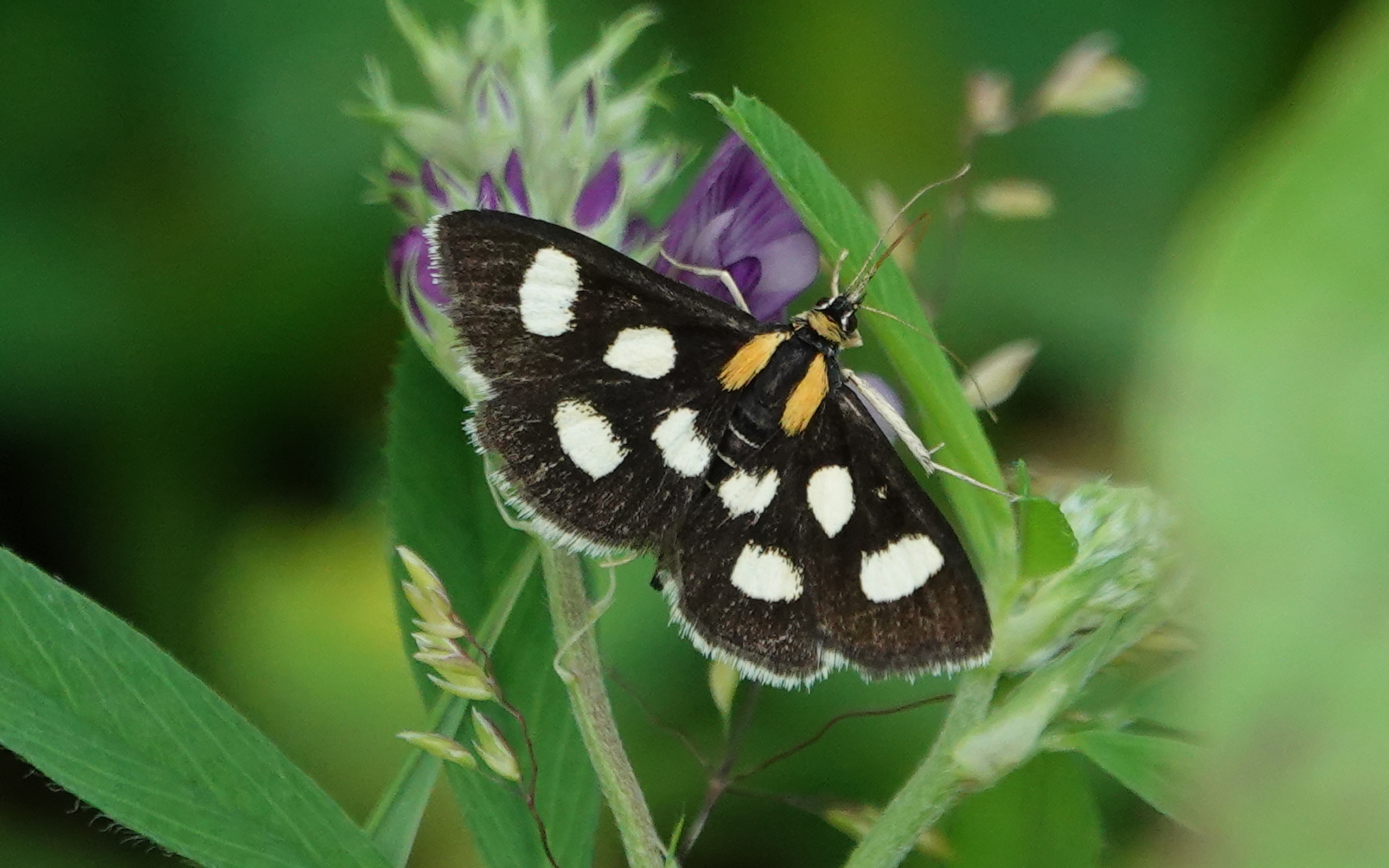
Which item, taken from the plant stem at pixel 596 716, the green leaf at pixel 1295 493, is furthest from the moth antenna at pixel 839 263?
the green leaf at pixel 1295 493

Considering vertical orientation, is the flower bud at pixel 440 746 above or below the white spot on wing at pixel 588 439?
below

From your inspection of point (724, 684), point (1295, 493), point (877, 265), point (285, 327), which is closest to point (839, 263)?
point (877, 265)

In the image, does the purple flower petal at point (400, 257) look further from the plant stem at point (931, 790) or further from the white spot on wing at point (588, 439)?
the plant stem at point (931, 790)

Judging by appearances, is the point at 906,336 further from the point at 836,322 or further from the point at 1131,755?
the point at 1131,755

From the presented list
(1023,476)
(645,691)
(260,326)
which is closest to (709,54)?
(260,326)

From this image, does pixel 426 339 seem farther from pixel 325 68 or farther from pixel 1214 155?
pixel 1214 155

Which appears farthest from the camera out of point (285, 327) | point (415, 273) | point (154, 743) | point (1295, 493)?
point (285, 327)

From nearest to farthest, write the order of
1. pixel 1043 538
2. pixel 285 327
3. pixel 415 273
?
pixel 1043 538 → pixel 415 273 → pixel 285 327
